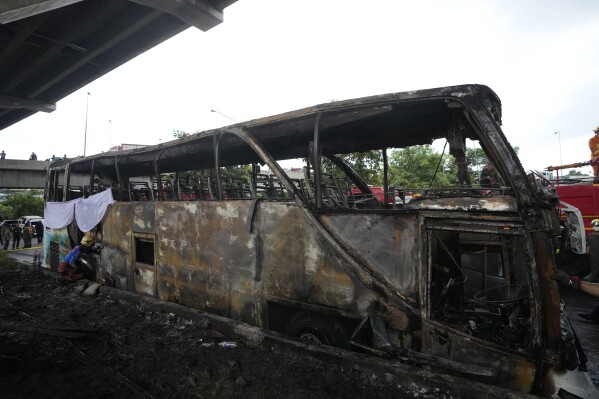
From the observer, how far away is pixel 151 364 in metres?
4.14

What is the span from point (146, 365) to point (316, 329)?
228 centimetres

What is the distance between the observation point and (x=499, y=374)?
9.32 feet

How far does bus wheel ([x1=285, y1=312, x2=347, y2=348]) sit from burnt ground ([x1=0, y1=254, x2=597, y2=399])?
323 mm

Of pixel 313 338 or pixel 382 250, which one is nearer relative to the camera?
pixel 382 250

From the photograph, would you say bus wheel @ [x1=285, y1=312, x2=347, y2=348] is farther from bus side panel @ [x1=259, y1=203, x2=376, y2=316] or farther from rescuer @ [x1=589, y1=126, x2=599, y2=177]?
rescuer @ [x1=589, y1=126, x2=599, y2=177]

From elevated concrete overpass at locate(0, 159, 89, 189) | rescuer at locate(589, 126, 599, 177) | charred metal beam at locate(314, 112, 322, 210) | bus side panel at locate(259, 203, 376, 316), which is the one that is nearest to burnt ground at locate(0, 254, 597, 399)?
bus side panel at locate(259, 203, 376, 316)

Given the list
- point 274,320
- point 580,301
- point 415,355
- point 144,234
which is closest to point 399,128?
point 415,355

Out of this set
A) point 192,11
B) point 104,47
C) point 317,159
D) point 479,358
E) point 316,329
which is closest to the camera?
point 479,358

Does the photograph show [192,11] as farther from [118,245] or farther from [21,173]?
[21,173]

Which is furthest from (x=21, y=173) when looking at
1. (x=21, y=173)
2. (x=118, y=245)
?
(x=118, y=245)

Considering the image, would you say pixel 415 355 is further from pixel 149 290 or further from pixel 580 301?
pixel 580 301

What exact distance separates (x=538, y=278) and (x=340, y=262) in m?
1.93

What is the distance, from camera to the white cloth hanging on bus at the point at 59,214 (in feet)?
28.8

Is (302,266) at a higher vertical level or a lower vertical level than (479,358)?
higher
